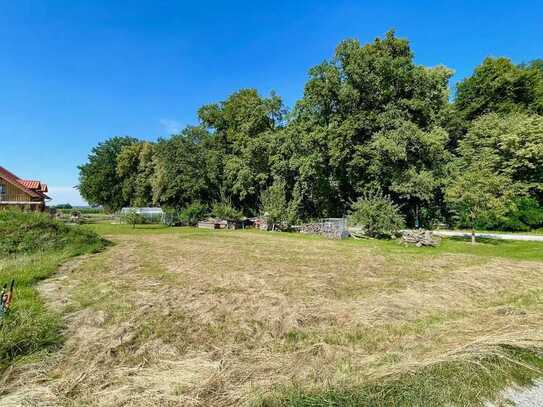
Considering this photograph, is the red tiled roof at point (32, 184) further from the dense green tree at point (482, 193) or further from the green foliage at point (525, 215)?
the green foliage at point (525, 215)

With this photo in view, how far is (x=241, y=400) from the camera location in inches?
103

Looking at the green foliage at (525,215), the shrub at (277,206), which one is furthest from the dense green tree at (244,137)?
the green foliage at (525,215)

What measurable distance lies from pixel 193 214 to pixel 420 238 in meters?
23.3

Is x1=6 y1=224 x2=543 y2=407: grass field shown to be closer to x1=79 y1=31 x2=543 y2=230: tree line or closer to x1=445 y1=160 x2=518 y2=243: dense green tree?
x1=445 y1=160 x2=518 y2=243: dense green tree

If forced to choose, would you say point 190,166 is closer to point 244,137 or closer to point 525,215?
point 244,137

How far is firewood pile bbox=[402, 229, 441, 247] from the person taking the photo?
14161mm

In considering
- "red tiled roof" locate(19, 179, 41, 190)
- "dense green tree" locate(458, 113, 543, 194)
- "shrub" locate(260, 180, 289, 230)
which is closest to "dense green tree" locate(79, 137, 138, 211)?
"red tiled roof" locate(19, 179, 41, 190)

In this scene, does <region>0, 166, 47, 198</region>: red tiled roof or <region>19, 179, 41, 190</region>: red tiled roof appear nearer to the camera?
<region>0, 166, 47, 198</region>: red tiled roof

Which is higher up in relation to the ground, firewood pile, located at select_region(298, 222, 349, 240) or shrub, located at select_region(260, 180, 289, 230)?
shrub, located at select_region(260, 180, 289, 230)

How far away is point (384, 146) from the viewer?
763 inches

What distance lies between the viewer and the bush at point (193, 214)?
30.6 metres

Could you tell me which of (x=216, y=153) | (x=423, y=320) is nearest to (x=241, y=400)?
(x=423, y=320)

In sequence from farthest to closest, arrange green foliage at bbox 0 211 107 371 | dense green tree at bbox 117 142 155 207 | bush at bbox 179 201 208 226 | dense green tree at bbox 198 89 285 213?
dense green tree at bbox 117 142 155 207, bush at bbox 179 201 208 226, dense green tree at bbox 198 89 285 213, green foliage at bbox 0 211 107 371

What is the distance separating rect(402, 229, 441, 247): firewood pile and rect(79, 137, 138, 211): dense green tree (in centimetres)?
4335
